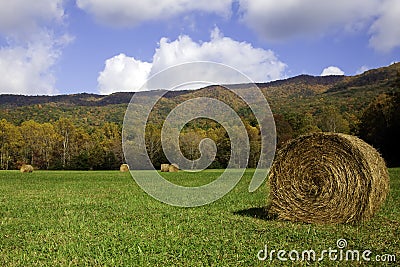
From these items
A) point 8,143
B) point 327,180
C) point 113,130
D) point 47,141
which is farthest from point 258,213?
point 47,141

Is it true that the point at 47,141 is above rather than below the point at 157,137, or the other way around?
above

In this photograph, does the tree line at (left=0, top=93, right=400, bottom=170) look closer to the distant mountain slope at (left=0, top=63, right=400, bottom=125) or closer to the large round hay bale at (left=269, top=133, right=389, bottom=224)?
the distant mountain slope at (left=0, top=63, right=400, bottom=125)

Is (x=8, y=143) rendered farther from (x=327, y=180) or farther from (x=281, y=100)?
(x=327, y=180)

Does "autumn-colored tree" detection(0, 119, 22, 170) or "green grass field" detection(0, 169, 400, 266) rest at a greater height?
"autumn-colored tree" detection(0, 119, 22, 170)

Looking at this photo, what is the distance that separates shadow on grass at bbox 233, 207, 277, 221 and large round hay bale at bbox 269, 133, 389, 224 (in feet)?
0.47

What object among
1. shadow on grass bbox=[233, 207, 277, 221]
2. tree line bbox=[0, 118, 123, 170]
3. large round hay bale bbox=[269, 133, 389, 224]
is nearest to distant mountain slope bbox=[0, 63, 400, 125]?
tree line bbox=[0, 118, 123, 170]

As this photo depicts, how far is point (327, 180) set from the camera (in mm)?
9875

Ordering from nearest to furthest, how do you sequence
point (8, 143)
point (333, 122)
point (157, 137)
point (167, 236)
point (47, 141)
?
point (167, 236) → point (157, 137) → point (333, 122) → point (8, 143) → point (47, 141)

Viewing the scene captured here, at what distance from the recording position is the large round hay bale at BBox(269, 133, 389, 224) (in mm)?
9430

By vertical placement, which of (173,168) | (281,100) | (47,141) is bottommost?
(173,168)

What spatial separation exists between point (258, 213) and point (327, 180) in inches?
84.8

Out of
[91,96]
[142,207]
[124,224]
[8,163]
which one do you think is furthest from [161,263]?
[91,96]

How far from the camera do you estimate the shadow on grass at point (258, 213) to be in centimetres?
1021

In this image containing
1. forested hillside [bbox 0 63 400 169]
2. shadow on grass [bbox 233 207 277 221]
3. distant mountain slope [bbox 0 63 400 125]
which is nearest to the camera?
shadow on grass [bbox 233 207 277 221]
